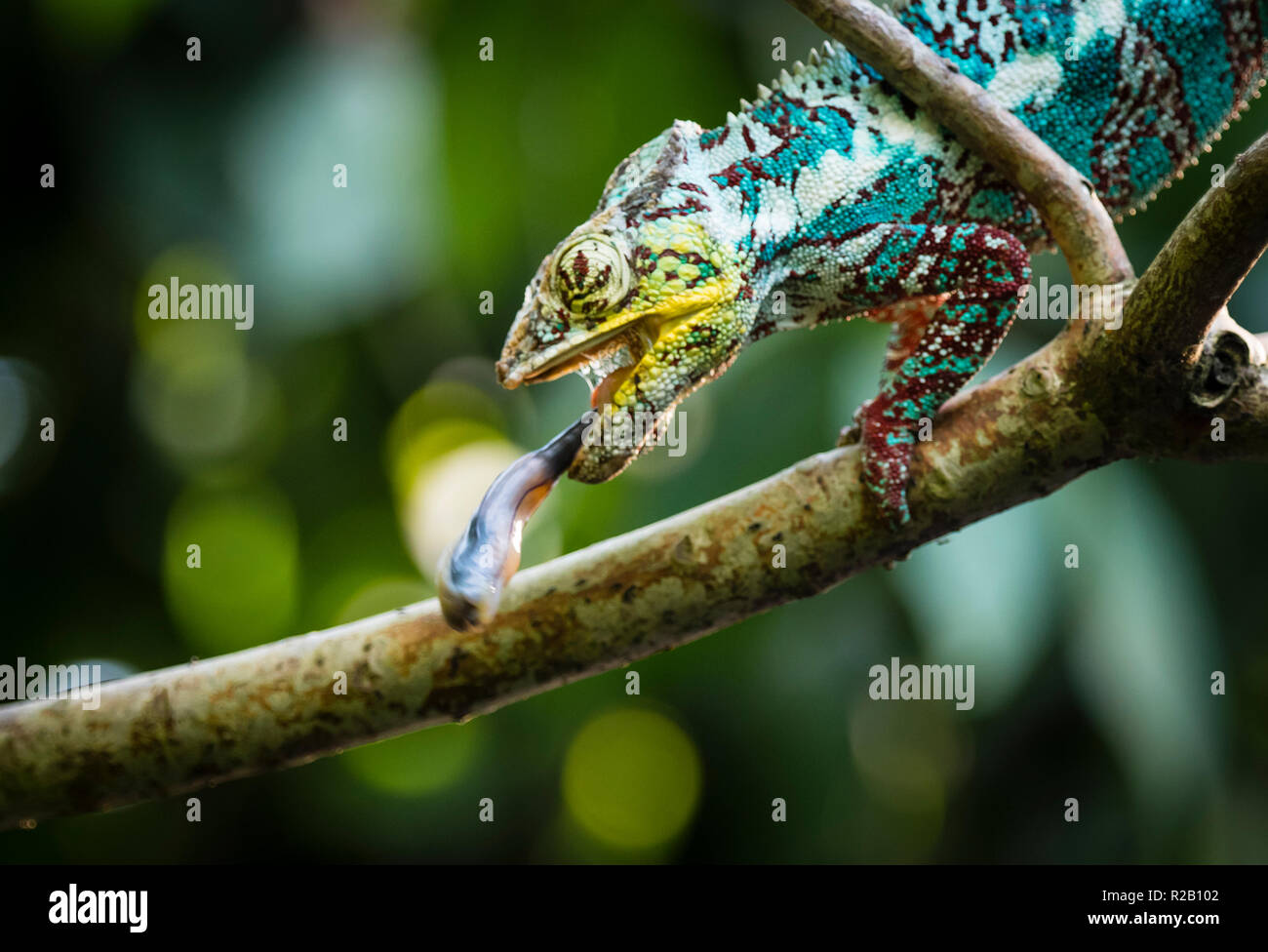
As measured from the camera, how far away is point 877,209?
8.22 feet

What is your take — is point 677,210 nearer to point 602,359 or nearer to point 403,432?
point 602,359

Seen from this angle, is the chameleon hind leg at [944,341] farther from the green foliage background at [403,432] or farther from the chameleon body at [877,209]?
the green foliage background at [403,432]

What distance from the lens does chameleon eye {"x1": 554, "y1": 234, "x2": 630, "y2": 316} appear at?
2299 millimetres

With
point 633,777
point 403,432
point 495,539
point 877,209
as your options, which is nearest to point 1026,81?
point 877,209

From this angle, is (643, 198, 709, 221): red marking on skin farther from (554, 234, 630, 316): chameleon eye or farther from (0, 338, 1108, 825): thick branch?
(0, 338, 1108, 825): thick branch

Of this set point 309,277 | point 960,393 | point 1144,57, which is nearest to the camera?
point 960,393

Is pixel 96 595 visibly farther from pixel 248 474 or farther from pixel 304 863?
pixel 304 863

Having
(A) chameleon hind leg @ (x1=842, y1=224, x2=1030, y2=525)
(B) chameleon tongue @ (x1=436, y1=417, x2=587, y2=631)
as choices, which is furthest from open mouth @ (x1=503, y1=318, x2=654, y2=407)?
(A) chameleon hind leg @ (x1=842, y1=224, x2=1030, y2=525)

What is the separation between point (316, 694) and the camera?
247cm

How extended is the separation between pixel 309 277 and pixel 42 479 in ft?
6.83

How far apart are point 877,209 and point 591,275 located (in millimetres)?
674

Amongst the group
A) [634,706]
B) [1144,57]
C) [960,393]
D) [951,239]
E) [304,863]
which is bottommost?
[304,863]

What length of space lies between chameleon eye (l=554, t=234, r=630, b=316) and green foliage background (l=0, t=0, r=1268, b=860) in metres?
3.05

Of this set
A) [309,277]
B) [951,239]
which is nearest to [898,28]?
[951,239]
